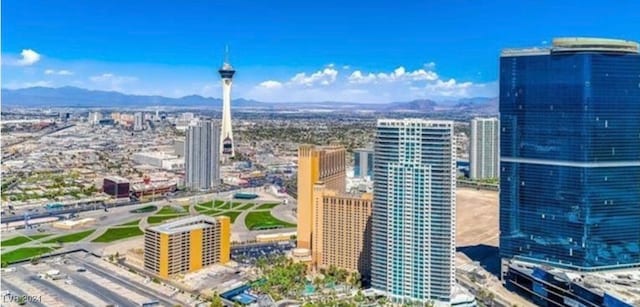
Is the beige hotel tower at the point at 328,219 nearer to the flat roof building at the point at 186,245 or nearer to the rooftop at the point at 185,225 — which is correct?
the flat roof building at the point at 186,245

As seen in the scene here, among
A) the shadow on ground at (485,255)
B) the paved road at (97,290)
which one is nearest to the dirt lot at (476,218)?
the shadow on ground at (485,255)

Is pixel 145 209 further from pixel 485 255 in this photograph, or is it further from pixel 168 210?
pixel 485 255

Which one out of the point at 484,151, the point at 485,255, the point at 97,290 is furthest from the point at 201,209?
the point at 484,151

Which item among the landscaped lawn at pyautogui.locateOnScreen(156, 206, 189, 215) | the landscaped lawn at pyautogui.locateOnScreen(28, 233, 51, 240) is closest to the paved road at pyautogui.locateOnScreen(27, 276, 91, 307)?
the landscaped lawn at pyautogui.locateOnScreen(28, 233, 51, 240)

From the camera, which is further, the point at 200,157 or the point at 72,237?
the point at 200,157

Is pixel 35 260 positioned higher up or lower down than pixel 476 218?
lower down

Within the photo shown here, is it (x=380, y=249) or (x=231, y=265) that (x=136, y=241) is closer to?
(x=231, y=265)

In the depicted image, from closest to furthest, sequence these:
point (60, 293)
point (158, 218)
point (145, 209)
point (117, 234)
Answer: point (60, 293)
point (117, 234)
point (158, 218)
point (145, 209)
